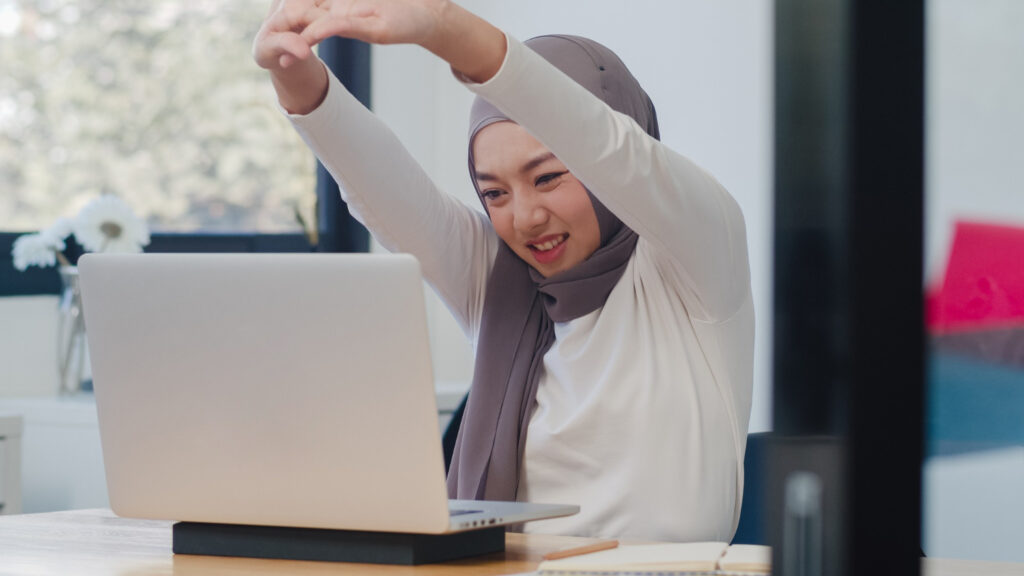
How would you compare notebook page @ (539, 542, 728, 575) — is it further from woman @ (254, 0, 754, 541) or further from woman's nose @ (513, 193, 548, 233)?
woman's nose @ (513, 193, 548, 233)

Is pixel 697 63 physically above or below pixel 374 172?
above

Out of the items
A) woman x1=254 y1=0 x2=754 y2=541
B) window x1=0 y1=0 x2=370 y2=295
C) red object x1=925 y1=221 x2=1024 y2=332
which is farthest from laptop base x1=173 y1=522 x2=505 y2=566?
window x1=0 y1=0 x2=370 y2=295

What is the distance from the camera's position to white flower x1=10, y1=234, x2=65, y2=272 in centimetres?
254

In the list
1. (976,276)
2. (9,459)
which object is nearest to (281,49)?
(976,276)

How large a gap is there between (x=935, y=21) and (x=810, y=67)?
0.05 metres

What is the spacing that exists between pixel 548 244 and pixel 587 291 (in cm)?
10

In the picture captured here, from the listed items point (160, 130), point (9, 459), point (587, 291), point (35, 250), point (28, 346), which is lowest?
point (9, 459)

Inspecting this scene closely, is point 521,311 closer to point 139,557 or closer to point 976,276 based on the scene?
point 139,557

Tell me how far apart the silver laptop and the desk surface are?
3cm

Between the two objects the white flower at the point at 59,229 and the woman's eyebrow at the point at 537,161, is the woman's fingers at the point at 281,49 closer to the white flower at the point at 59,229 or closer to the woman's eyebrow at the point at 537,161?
the woman's eyebrow at the point at 537,161

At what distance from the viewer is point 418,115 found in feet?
10.4

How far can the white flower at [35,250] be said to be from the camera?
2.54 meters

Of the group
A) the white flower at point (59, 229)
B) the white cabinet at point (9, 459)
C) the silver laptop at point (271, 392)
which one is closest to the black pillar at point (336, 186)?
the white flower at point (59, 229)

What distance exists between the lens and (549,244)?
1.50m
